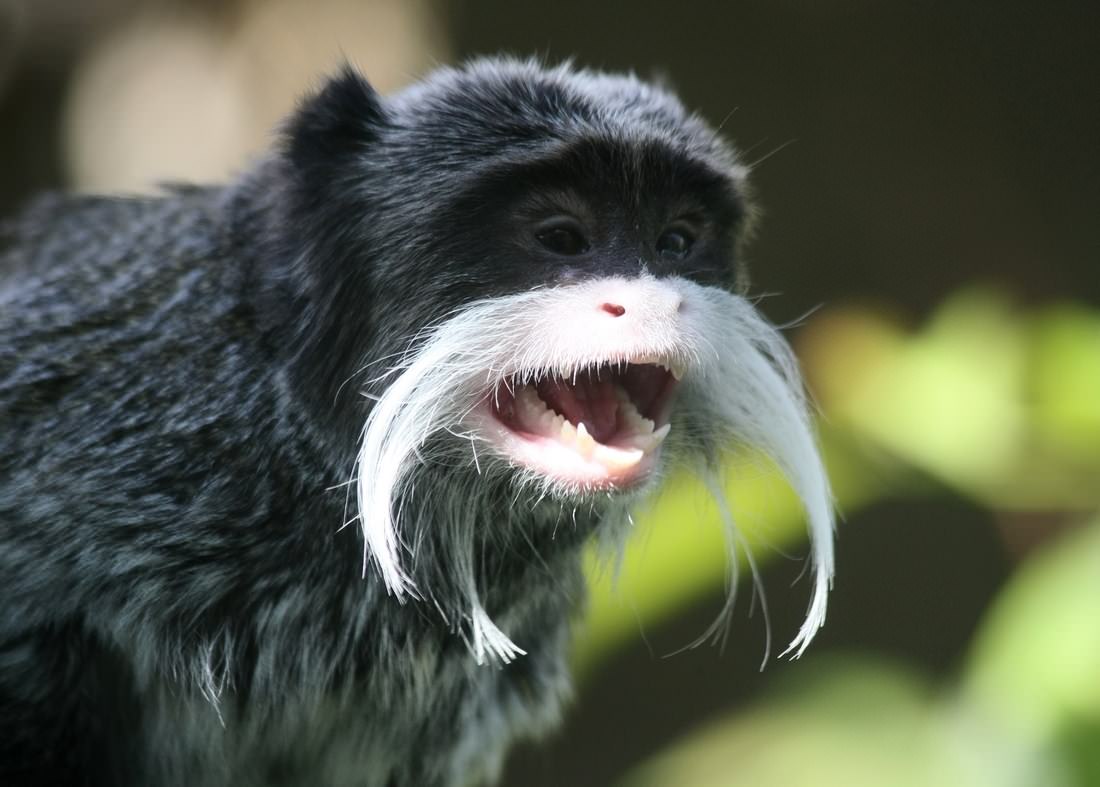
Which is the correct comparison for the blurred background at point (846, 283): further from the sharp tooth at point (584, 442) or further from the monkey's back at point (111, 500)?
the monkey's back at point (111, 500)

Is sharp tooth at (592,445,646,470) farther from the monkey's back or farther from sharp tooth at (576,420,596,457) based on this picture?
the monkey's back

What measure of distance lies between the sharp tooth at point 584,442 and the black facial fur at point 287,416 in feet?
0.76

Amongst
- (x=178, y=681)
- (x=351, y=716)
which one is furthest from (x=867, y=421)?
(x=178, y=681)

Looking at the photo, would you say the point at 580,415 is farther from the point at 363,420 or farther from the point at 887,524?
the point at 887,524

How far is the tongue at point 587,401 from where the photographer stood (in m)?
1.98

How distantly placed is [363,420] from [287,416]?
0.14m

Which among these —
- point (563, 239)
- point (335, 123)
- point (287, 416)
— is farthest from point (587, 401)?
point (335, 123)

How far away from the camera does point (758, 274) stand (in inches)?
154

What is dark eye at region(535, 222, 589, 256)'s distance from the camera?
1986 millimetres

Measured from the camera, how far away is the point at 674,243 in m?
2.14

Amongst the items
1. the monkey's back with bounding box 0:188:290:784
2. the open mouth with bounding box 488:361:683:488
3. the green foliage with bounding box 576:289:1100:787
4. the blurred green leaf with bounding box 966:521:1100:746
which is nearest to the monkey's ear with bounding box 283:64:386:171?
the monkey's back with bounding box 0:188:290:784

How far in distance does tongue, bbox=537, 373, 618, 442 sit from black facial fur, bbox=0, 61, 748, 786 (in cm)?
17

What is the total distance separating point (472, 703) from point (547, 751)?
1551 mm

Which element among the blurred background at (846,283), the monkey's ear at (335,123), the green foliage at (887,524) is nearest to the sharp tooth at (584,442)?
the monkey's ear at (335,123)
